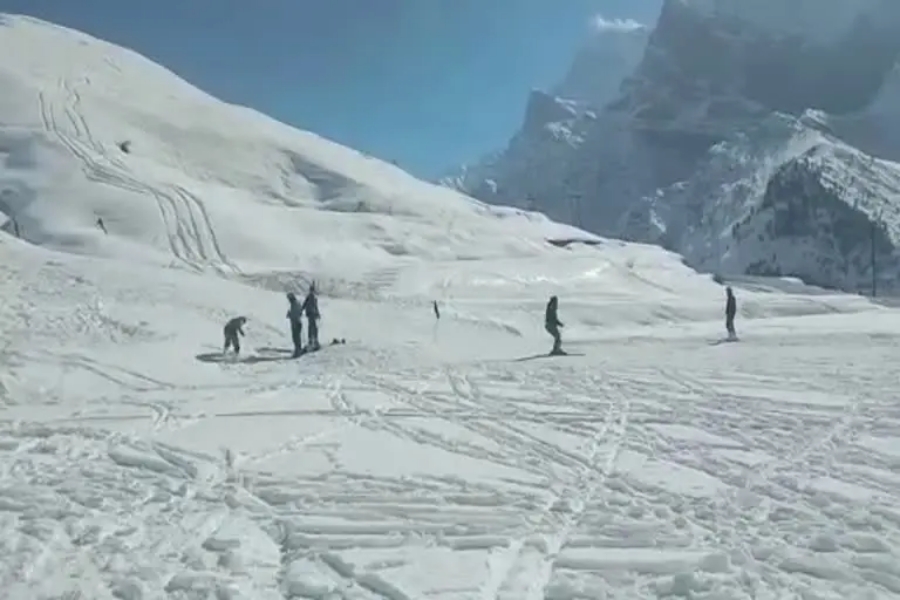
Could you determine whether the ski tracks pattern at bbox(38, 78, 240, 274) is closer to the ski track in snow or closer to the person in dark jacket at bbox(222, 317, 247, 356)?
the person in dark jacket at bbox(222, 317, 247, 356)

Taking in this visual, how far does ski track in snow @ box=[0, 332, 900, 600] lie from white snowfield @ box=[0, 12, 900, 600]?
4cm

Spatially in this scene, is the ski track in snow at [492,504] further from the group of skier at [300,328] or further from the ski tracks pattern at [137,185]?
the ski tracks pattern at [137,185]

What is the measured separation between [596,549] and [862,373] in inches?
470

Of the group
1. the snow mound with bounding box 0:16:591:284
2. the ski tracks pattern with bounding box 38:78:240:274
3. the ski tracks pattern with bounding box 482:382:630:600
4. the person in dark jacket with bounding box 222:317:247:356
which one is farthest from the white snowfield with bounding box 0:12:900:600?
the snow mound with bounding box 0:16:591:284

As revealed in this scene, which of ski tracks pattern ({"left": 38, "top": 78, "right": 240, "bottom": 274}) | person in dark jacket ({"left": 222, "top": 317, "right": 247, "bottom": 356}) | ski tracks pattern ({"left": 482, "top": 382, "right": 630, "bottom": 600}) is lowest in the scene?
ski tracks pattern ({"left": 482, "top": 382, "right": 630, "bottom": 600})

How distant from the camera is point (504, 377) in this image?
17.5 metres

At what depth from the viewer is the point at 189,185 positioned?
6438 centimetres

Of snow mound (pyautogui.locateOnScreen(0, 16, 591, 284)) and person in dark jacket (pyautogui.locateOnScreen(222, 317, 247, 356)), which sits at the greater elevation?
snow mound (pyautogui.locateOnScreen(0, 16, 591, 284))

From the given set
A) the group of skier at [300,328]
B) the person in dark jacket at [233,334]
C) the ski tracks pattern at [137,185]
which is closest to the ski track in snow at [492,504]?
the person in dark jacket at [233,334]

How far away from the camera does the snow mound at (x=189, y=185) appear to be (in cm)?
5191

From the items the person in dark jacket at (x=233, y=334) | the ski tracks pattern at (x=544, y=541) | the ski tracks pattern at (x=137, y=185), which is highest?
the ski tracks pattern at (x=137, y=185)

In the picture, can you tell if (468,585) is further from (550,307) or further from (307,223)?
(307,223)

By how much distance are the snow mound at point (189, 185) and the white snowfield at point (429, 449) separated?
17.4 m

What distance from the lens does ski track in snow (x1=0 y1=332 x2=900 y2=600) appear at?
6.61 m
